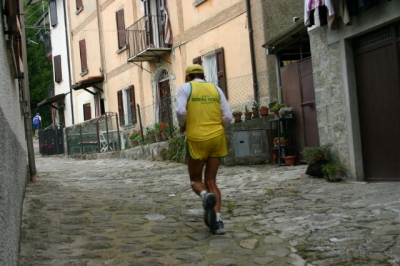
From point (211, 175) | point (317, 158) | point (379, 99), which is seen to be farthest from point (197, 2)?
point (211, 175)

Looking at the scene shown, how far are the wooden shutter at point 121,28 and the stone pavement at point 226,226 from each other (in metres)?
13.7

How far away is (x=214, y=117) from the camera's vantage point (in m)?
5.55

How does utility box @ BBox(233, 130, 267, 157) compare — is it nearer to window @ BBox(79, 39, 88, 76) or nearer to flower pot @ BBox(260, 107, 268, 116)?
flower pot @ BBox(260, 107, 268, 116)

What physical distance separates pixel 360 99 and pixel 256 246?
13.8 feet

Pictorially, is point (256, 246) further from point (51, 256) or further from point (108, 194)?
point (108, 194)

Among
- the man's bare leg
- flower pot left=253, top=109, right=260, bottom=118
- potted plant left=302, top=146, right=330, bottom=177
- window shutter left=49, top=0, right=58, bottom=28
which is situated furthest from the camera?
window shutter left=49, top=0, right=58, bottom=28

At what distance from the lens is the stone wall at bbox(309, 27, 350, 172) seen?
8.68m

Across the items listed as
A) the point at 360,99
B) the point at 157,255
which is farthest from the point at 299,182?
the point at 157,255

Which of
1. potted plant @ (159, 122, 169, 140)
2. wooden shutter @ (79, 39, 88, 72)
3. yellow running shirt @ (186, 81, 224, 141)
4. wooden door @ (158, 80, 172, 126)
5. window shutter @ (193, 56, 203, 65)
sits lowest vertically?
yellow running shirt @ (186, 81, 224, 141)

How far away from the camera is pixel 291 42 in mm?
11797

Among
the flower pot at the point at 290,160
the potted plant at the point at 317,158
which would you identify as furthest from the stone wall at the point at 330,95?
the flower pot at the point at 290,160

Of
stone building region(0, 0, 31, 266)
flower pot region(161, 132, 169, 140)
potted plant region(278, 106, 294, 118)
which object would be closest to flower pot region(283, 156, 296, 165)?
potted plant region(278, 106, 294, 118)

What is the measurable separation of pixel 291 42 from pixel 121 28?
38.0 feet

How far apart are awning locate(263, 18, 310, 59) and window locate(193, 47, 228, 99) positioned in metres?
2.81
